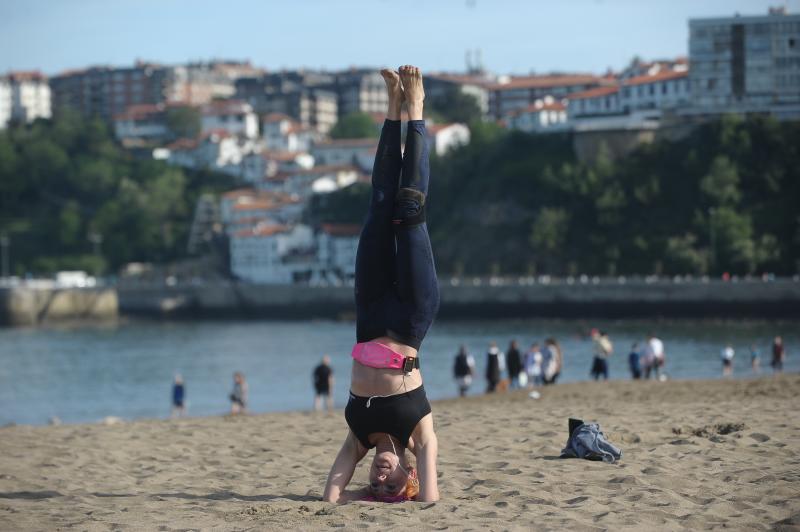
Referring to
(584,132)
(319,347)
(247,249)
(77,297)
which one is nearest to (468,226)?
(584,132)

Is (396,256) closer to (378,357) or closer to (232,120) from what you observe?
(378,357)

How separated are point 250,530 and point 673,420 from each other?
5.03 meters

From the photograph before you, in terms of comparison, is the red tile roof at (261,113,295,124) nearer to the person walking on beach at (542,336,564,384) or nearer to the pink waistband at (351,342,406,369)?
the person walking on beach at (542,336,564,384)

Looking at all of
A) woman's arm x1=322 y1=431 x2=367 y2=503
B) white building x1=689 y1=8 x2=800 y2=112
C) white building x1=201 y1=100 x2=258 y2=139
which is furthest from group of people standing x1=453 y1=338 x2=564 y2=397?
white building x1=201 y1=100 x2=258 y2=139

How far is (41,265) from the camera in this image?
103812mm

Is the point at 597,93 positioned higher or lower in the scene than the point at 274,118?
higher

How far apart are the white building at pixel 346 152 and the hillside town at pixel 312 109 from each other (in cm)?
11

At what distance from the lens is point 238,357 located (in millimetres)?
50219

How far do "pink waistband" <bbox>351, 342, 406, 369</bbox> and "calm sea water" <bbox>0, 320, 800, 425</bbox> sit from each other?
19817mm

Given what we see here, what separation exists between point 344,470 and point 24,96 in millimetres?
147094

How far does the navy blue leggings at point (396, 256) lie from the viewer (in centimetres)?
805

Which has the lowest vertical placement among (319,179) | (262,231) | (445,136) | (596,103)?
(262,231)

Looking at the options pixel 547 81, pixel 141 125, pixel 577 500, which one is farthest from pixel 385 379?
pixel 141 125

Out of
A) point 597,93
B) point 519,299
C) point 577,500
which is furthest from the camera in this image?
point 597,93
